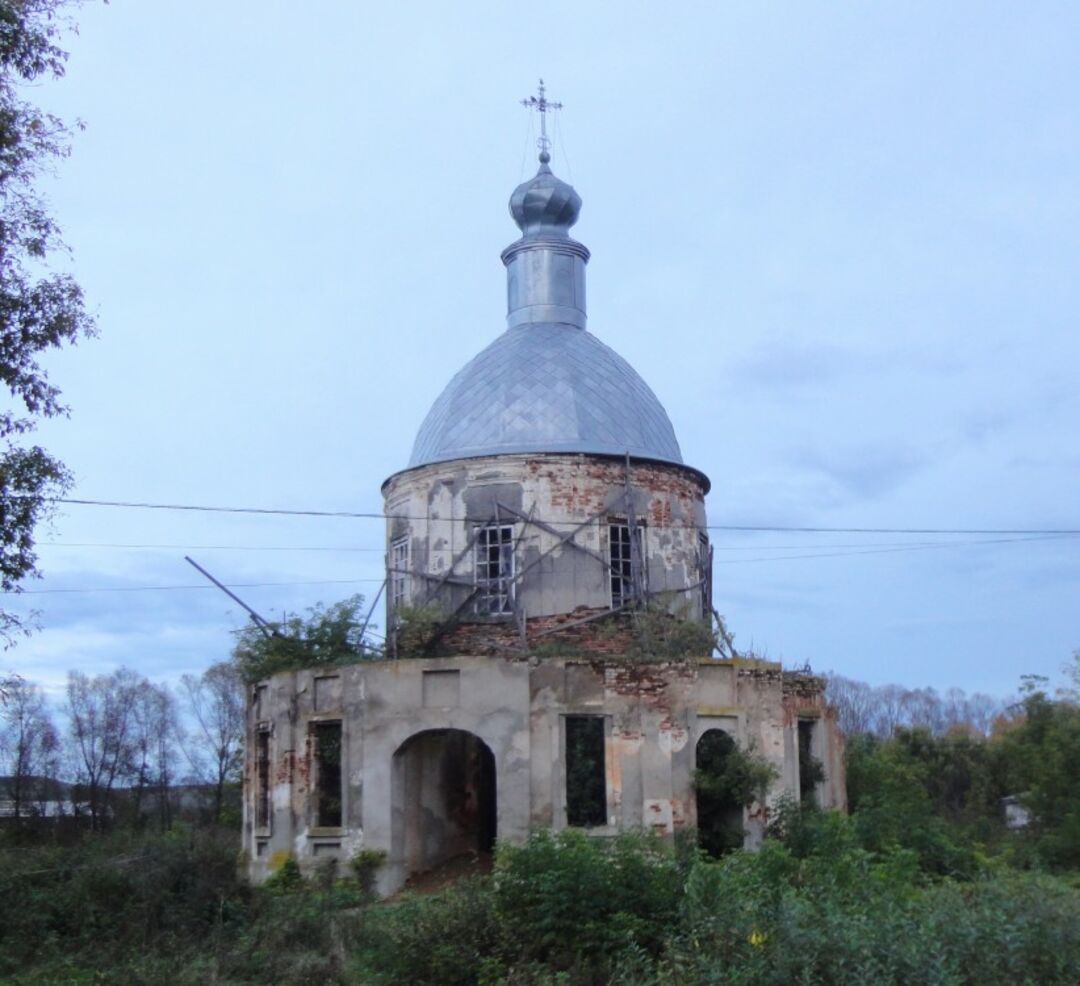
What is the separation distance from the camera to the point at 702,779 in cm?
2047

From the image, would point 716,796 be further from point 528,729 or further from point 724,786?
point 528,729

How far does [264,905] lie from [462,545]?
833cm

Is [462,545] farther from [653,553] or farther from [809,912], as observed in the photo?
[809,912]

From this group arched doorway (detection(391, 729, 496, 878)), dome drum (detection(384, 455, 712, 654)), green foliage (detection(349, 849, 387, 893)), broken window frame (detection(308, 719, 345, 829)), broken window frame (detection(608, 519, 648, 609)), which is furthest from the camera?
broken window frame (detection(608, 519, 648, 609))

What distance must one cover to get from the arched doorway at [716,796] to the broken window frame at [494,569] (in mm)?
4287

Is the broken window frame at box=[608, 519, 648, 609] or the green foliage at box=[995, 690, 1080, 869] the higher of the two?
the broken window frame at box=[608, 519, 648, 609]

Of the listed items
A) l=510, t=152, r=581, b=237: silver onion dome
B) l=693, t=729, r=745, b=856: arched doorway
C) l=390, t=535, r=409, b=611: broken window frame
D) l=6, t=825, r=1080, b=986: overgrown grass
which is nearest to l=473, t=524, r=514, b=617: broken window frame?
l=390, t=535, r=409, b=611: broken window frame

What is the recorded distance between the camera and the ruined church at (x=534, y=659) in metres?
20.3

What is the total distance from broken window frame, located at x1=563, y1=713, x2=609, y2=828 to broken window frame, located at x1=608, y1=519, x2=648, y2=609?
278 cm

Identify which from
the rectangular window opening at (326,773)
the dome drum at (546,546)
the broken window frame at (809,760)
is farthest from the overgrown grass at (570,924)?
the dome drum at (546,546)

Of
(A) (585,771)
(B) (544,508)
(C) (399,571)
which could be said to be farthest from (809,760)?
(C) (399,571)

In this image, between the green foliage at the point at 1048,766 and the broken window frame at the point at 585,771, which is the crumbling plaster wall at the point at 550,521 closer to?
the broken window frame at the point at 585,771

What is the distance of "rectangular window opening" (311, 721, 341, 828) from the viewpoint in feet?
70.5

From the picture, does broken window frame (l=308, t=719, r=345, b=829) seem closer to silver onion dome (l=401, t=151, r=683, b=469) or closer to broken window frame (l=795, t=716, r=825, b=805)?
silver onion dome (l=401, t=151, r=683, b=469)
